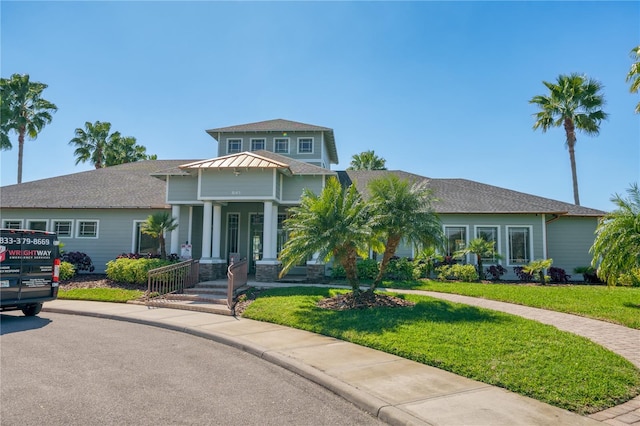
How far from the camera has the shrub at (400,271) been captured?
698 inches

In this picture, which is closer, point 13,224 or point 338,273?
point 338,273

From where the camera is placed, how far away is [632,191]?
1239cm

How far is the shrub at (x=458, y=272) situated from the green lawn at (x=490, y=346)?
6.90m

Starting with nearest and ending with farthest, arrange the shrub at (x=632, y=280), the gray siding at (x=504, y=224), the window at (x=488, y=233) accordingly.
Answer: the shrub at (x=632, y=280), the gray siding at (x=504, y=224), the window at (x=488, y=233)

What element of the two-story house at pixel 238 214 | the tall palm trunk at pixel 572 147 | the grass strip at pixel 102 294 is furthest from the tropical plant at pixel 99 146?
the tall palm trunk at pixel 572 147

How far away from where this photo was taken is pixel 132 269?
1628cm

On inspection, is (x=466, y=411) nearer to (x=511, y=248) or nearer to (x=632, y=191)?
(x=632, y=191)

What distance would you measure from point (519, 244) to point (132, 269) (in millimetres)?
17129

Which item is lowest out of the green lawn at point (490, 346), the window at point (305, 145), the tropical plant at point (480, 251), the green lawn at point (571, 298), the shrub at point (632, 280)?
the green lawn at point (490, 346)

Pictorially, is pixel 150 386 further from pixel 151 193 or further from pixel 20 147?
pixel 20 147

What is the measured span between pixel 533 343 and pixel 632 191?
26.5ft

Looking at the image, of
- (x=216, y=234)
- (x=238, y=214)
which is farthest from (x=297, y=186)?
(x=216, y=234)

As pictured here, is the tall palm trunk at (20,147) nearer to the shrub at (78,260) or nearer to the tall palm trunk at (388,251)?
the shrub at (78,260)

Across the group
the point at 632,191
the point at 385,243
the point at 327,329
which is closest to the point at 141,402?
the point at 327,329
